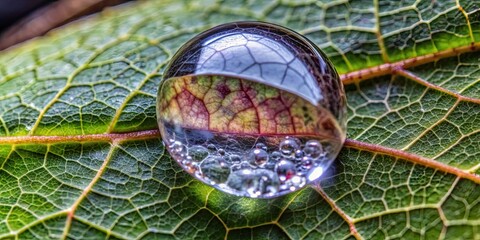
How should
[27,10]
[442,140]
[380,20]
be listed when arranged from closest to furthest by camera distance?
[442,140]
[380,20]
[27,10]

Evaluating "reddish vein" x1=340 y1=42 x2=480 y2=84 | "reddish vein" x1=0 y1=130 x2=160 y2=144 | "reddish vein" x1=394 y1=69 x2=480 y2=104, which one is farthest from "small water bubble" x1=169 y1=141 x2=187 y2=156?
"reddish vein" x1=394 y1=69 x2=480 y2=104

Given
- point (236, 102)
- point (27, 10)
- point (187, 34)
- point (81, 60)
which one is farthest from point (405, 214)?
point (27, 10)

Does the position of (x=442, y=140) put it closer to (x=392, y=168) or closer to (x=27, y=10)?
(x=392, y=168)

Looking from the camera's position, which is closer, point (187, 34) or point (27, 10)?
point (187, 34)

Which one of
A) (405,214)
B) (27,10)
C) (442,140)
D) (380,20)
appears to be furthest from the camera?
(27,10)

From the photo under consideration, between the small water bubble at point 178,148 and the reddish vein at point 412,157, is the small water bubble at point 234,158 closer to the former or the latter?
the small water bubble at point 178,148

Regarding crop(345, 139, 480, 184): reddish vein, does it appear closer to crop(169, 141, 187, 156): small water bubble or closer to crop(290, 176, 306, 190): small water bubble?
crop(290, 176, 306, 190): small water bubble

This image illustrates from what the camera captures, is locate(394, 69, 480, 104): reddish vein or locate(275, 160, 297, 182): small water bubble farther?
locate(394, 69, 480, 104): reddish vein
